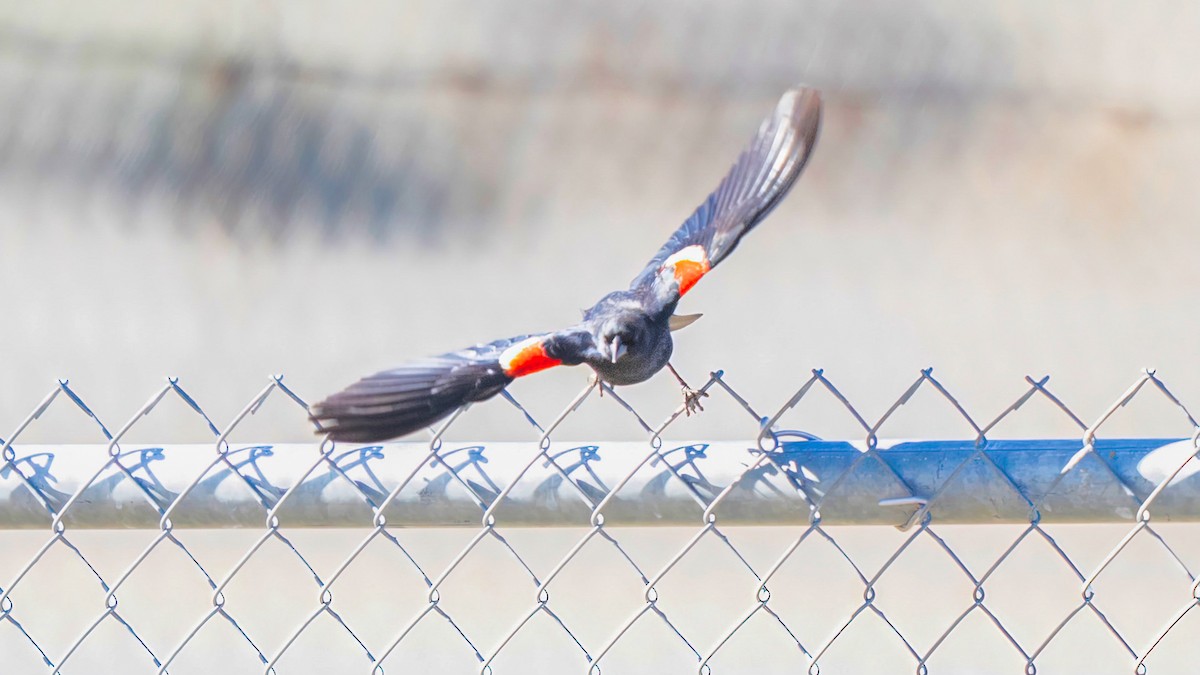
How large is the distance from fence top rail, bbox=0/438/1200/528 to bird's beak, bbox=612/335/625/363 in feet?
1.21

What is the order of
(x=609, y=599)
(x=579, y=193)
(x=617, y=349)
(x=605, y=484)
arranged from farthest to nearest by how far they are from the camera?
(x=579, y=193), (x=609, y=599), (x=617, y=349), (x=605, y=484)

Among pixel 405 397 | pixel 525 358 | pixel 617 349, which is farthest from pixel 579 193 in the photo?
pixel 405 397

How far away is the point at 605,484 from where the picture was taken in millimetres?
832

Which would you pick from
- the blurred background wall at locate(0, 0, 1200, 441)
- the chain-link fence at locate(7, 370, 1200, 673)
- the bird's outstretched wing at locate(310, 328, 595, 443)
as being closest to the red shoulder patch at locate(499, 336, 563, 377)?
the bird's outstretched wing at locate(310, 328, 595, 443)

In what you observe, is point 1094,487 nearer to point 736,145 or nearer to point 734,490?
point 734,490

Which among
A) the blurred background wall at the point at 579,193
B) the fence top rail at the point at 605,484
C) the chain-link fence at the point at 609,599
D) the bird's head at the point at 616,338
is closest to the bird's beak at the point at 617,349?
the bird's head at the point at 616,338

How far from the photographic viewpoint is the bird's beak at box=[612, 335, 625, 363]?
1.22 meters

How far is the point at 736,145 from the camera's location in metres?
2.69

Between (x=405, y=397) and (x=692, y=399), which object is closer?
(x=405, y=397)

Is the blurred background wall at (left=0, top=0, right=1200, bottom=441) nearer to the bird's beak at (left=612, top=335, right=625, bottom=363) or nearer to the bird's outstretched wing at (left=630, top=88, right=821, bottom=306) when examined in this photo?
the bird's outstretched wing at (left=630, top=88, right=821, bottom=306)

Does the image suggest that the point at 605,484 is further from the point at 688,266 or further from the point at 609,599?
the point at 609,599

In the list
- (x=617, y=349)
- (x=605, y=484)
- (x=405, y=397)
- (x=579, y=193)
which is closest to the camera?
(x=605, y=484)

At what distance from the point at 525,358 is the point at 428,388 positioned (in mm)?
120

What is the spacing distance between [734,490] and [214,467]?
0.40 metres
